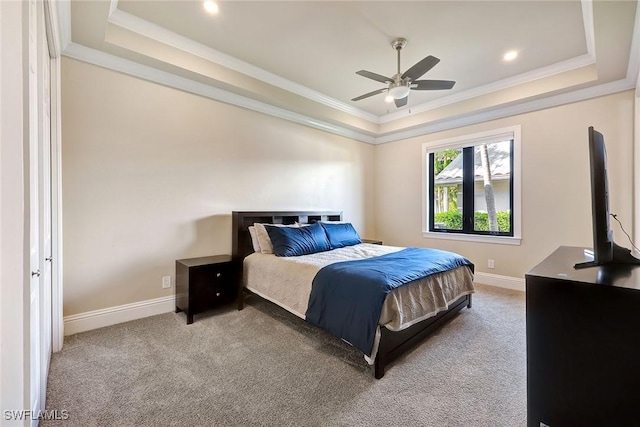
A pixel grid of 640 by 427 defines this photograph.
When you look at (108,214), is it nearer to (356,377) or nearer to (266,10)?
(266,10)

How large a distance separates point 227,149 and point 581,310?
3.46 m

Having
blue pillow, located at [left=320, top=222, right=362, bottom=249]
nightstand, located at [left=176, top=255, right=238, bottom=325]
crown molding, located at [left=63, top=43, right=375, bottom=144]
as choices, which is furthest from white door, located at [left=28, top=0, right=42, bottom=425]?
blue pillow, located at [left=320, top=222, right=362, bottom=249]

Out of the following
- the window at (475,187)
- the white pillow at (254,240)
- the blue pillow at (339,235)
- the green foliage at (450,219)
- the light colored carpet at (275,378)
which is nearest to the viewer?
the light colored carpet at (275,378)

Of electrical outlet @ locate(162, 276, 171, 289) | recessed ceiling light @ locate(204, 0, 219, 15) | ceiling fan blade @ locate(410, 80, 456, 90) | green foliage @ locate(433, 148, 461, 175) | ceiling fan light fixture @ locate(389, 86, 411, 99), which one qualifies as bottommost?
electrical outlet @ locate(162, 276, 171, 289)

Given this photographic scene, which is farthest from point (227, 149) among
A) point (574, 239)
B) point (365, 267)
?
point (574, 239)

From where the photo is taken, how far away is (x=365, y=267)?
2.26 meters

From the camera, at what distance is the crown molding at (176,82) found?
249cm

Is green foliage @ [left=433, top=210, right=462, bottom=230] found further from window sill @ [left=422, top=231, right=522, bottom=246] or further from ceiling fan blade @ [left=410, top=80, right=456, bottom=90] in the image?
ceiling fan blade @ [left=410, top=80, right=456, bottom=90]

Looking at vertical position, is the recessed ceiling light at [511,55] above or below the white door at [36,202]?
above

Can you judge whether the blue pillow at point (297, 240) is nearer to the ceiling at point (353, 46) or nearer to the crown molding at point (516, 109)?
the ceiling at point (353, 46)

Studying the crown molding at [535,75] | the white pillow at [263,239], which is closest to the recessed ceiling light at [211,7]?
the white pillow at [263,239]

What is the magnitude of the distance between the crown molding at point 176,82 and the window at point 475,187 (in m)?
2.17

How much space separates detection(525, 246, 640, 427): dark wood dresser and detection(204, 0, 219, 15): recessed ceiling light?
3005 mm

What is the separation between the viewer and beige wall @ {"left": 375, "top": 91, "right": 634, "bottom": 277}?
312 centimetres
